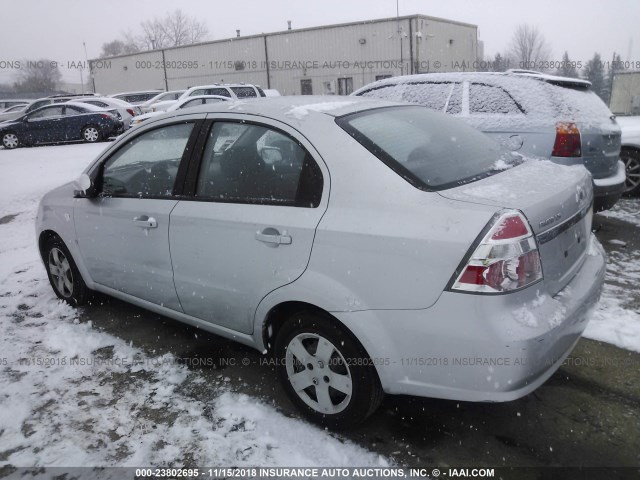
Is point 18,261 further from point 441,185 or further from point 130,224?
point 441,185

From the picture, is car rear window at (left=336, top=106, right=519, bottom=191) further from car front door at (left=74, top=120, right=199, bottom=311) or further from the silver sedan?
car front door at (left=74, top=120, right=199, bottom=311)

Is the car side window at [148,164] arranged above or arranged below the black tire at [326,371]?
above

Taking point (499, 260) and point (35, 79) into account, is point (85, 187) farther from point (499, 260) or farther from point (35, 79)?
point (35, 79)

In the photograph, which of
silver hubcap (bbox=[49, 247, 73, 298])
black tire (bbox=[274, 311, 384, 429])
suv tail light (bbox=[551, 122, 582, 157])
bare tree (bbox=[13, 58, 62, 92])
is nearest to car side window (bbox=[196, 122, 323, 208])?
black tire (bbox=[274, 311, 384, 429])

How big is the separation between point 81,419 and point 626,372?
3175 millimetres

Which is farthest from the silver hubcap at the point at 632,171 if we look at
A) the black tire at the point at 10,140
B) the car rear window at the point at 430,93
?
the black tire at the point at 10,140

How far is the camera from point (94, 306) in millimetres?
4301

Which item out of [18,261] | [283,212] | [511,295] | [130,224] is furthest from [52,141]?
[511,295]

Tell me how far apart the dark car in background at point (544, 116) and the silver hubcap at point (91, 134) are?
12.9 meters

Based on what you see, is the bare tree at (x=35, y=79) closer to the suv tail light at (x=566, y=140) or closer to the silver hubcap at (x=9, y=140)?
the silver hubcap at (x=9, y=140)

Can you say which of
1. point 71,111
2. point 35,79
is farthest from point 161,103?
point 35,79

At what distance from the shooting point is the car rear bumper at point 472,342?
2.02m

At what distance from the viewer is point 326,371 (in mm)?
2512

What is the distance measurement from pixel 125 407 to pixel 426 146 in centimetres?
224
